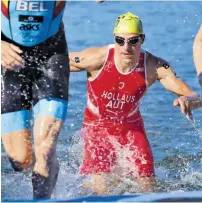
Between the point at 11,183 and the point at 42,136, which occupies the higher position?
the point at 42,136

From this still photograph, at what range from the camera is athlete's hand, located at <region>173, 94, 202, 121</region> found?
7184 mm

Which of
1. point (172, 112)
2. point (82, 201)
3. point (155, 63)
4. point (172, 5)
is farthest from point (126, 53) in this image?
point (172, 5)

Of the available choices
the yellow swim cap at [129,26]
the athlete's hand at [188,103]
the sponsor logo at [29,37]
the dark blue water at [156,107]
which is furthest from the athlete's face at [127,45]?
the sponsor logo at [29,37]

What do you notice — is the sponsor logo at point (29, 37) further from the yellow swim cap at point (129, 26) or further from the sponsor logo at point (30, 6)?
the yellow swim cap at point (129, 26)

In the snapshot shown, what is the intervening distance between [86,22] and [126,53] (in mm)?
9156

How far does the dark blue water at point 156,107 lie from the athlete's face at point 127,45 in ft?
3.36

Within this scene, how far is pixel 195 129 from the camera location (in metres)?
10.9

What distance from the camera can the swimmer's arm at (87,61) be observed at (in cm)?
829

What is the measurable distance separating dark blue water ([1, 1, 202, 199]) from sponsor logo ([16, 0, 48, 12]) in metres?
1.40

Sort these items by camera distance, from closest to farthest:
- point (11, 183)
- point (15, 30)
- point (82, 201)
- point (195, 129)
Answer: point (82, 201) < point (15, 30) < point (11, 183) < point (195, 129)

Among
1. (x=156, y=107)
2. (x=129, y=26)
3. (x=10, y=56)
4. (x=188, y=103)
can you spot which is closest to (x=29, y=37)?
(x=10, y=56)

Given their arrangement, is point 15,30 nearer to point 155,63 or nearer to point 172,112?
point 155,63

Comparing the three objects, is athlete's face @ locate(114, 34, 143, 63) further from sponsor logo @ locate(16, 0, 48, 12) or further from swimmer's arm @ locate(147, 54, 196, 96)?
sponsor logo @ locate(16, 0, 48, 12)

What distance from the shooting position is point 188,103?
24.1ft
